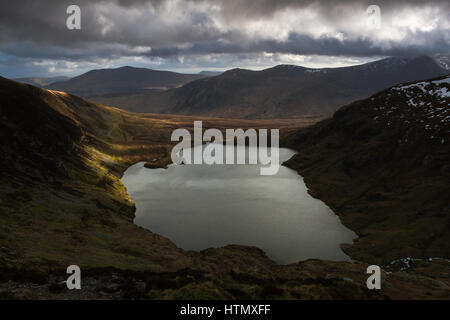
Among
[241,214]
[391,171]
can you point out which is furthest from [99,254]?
[391,171]

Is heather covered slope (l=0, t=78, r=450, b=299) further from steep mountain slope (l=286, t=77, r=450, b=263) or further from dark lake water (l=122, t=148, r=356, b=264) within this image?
steep mountain slope (l=286, t=77, r=450, b=263)

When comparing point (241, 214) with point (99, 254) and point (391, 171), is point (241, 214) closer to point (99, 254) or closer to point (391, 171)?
point (99, 254)

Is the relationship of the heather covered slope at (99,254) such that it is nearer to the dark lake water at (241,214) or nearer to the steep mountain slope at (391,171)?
the dark lake water at (241,214)

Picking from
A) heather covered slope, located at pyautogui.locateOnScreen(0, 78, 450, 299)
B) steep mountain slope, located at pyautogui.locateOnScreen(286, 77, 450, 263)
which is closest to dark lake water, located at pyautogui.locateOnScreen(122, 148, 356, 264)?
heather covered slope, located at pyautogui.locateOnScreen(0, 78, 450, 299)

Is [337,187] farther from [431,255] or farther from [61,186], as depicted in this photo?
[61,186]

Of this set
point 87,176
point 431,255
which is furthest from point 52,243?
point 431,255

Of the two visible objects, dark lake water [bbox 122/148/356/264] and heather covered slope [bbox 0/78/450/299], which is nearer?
heather covered slope [bbox 0/78/450/299]
